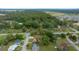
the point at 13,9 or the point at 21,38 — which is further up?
the point at 13,9

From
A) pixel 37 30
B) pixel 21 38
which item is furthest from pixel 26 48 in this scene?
pixel 37 30

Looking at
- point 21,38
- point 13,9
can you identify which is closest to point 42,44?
point 21,38
